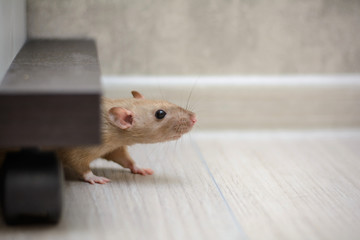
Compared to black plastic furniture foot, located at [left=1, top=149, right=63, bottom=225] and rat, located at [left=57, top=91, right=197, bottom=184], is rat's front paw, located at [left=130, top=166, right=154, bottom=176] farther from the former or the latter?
black plastic furniture foot, located at [left=1, top=149, right=63, bottom=225]

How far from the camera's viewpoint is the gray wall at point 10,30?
1438 mm

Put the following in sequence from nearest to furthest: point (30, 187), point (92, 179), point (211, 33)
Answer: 1. point (30, 187)
2. point (92, 179)
3. point (211, 33)

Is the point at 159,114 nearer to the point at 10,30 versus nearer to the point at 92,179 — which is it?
the point at 92,179

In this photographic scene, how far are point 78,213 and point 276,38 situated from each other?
1.07 meters

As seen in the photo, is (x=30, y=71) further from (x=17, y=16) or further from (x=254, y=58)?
(x=254, y=58)

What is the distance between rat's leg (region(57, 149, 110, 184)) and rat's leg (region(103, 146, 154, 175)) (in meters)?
0.09

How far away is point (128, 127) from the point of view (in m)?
1.55

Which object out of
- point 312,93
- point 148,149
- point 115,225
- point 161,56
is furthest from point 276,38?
point 115,225

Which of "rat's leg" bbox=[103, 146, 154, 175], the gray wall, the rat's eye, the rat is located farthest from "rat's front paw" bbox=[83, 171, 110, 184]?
the gray wall

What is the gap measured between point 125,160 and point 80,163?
0.18 meters

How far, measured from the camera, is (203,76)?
213cm

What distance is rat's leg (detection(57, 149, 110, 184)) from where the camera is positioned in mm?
1562

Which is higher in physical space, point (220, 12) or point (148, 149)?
point (220, 12)

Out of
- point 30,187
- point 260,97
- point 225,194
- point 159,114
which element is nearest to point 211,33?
point 260,97
